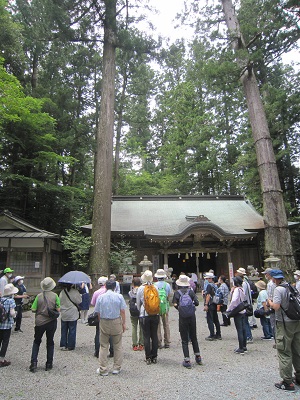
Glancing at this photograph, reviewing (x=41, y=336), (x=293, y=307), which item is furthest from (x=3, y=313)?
(x=293, y=307)

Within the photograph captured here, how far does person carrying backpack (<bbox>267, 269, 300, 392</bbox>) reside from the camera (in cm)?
353

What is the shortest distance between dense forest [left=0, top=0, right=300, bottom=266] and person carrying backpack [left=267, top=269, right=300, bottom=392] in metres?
9.36

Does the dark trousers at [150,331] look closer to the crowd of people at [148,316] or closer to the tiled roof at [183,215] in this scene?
→ the crowd of people at [148,316]

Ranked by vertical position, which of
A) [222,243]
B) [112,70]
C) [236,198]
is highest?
[112,70]

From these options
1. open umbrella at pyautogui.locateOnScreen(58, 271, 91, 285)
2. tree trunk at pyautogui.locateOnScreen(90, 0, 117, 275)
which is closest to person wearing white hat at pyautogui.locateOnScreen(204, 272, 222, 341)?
open umbrella at pyautogui.locateOnScreen(58, 271, 91, 285)

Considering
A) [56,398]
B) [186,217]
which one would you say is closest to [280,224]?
[186,217]

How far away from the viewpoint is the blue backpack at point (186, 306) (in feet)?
14.8

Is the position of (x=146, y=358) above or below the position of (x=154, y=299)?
below

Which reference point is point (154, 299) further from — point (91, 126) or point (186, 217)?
point (91, 126)

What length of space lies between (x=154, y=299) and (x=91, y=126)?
18902 millimetres

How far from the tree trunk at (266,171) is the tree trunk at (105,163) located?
16.9ft

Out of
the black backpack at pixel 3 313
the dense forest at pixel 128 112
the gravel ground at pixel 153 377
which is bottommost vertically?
the gravel ground at pixel 153 377

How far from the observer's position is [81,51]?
782 inches

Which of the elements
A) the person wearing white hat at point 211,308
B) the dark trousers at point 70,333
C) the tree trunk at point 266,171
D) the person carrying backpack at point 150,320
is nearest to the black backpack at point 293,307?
the person carrying backpack at point 150,320
